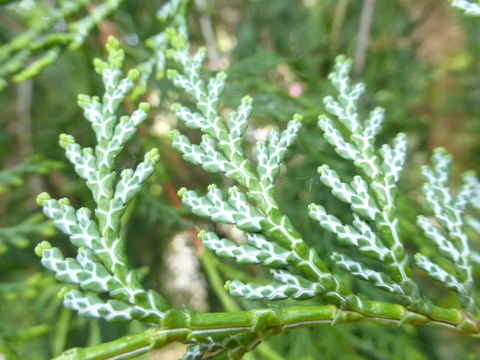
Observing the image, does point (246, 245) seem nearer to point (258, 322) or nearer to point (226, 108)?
point (258, 322)

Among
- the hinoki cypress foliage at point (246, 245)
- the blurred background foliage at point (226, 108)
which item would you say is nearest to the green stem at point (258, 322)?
the hinoki cypress foliage at point (246, 245)

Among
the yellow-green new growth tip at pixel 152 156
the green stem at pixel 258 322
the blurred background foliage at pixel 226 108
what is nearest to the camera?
the green stem at pixel 258 322

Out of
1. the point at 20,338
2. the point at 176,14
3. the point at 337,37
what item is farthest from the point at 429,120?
the point at 20,338

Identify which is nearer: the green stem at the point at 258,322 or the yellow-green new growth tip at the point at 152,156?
the green stem at the point at 258,322

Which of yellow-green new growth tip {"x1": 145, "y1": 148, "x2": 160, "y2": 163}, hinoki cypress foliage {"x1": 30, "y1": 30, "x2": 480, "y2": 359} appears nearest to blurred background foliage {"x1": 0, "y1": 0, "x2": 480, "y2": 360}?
hinoki cypress foliage {"x1": 30, "y1": 30, "x2": 480, "y2": 359}

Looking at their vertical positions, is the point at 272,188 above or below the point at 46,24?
below

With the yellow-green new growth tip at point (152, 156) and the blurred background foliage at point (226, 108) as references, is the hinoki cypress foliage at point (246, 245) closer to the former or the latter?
the yellow-green new growth tip at point (152, 156)

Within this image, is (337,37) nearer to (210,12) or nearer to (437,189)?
(210,12)

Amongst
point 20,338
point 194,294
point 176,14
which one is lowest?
point 194,294

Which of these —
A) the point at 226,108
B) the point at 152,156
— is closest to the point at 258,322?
the point at 152,156
